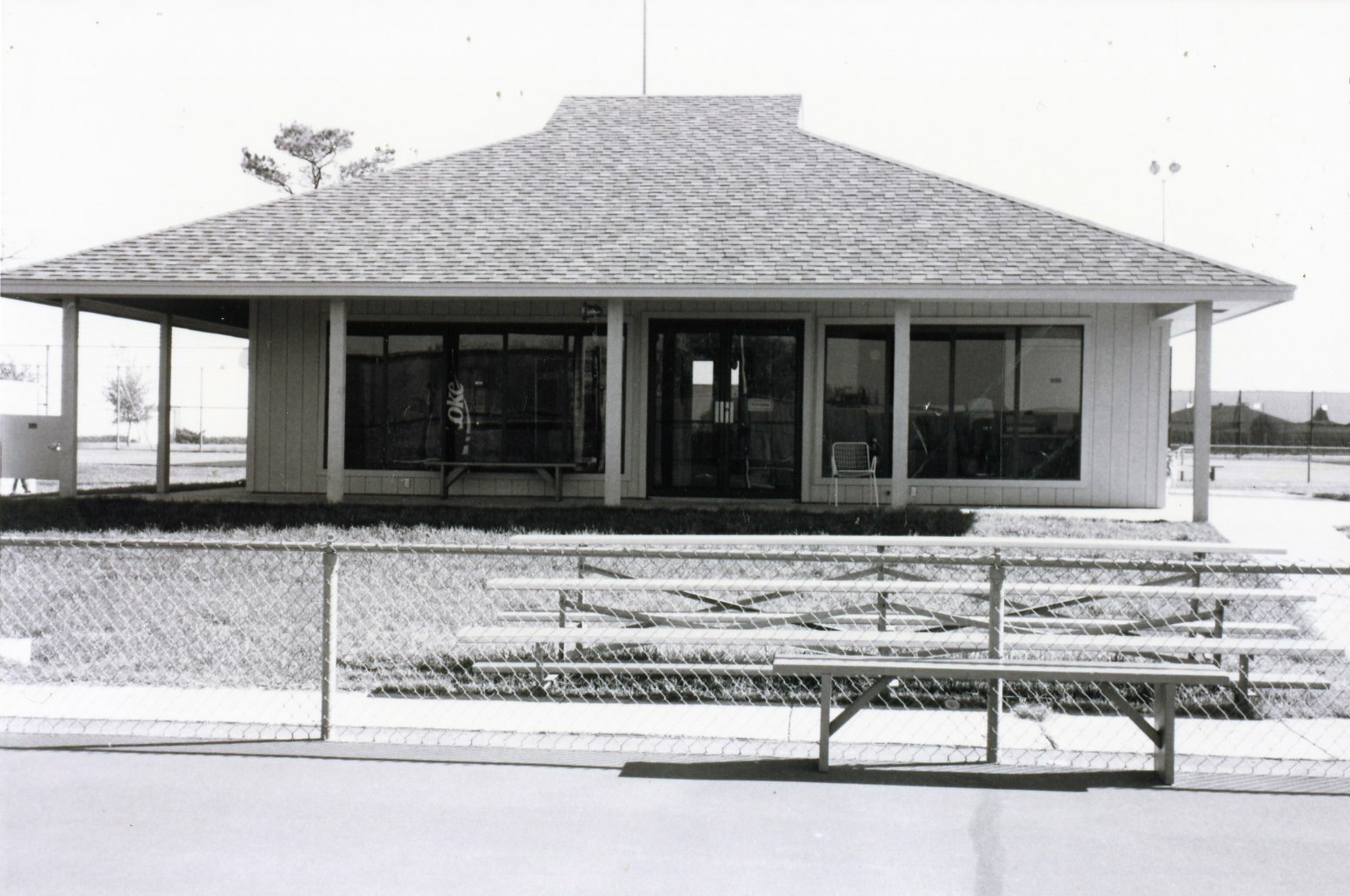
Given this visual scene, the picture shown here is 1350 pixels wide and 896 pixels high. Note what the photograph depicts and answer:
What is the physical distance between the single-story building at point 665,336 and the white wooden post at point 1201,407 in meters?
0.56

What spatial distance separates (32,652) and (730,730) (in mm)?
4495

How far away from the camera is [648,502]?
53.7 ft

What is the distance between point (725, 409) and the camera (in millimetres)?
16891

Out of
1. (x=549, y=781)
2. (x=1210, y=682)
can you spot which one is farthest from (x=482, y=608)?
(x=1210, y=682)

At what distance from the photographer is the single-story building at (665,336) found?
15.2 metres

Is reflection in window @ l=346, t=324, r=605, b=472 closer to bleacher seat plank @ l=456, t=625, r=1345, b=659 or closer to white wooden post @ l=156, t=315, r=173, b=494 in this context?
white wooden post @ l=156, t=315, r=173, b=494

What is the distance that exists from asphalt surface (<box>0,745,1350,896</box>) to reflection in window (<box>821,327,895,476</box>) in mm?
11480

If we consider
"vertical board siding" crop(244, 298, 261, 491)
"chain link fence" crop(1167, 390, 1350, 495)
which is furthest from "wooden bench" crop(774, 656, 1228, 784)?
"chain link fence" crop(1167, 390, 1350, 495)

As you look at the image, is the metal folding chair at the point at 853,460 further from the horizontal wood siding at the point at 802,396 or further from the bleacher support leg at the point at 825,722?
the bleacher support leg at the point at 825,722

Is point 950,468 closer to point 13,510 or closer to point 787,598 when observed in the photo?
point 787,598

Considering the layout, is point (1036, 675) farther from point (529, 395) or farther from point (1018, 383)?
point (529, 395)

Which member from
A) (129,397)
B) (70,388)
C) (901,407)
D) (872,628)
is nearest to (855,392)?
(901,407)

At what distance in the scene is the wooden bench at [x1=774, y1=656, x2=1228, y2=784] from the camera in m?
5.27

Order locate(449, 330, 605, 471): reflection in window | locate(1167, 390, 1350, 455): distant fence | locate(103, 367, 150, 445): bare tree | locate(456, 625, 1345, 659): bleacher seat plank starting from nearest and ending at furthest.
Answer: locate(456, 625, 1345, 659): bleacher seat plank < locate(449, 330, 605, 471): reflection in window < locate(103, 367, 150, 445): bare tree < locate(1167, 390, 1350, 455): distant fence
